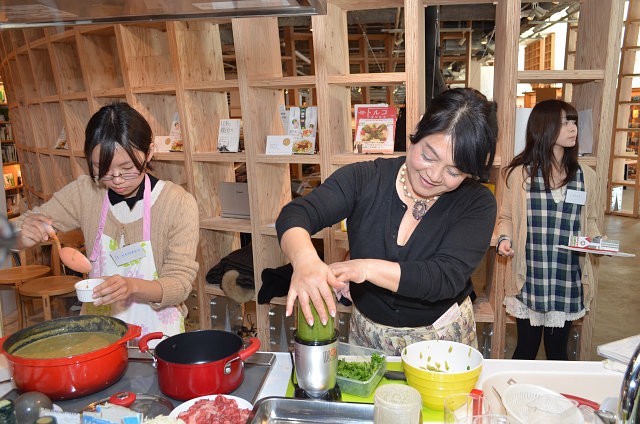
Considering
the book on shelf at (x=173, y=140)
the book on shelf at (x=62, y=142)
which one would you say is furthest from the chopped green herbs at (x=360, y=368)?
the book on shelf at (x=62, y=142)

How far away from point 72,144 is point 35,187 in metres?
1.72

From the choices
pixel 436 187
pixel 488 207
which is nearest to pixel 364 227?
pixel 436 187

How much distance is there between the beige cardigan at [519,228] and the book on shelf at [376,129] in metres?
0.68

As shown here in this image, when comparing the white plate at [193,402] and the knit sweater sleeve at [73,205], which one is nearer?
the white plate at [193,402]

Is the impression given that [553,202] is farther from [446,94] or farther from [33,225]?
[33,225]

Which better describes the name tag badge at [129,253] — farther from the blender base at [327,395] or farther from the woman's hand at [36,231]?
the blender base at [327,395]

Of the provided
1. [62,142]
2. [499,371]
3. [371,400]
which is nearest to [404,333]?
[499,371]

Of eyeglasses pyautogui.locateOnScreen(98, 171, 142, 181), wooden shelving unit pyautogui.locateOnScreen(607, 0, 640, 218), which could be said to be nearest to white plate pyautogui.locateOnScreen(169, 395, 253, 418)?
eyeglasses pyautogui.locateOnScreen(98, 171, 142, 181)

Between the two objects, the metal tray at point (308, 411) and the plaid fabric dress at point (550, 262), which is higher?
the metal tray at point (308, 411)

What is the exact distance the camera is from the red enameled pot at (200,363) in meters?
1.23

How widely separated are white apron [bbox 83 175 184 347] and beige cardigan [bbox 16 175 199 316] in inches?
0.9

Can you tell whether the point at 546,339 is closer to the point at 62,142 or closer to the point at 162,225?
the point at 162,225

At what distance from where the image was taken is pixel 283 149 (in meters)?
3.05

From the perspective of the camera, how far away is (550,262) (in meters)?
2.75
